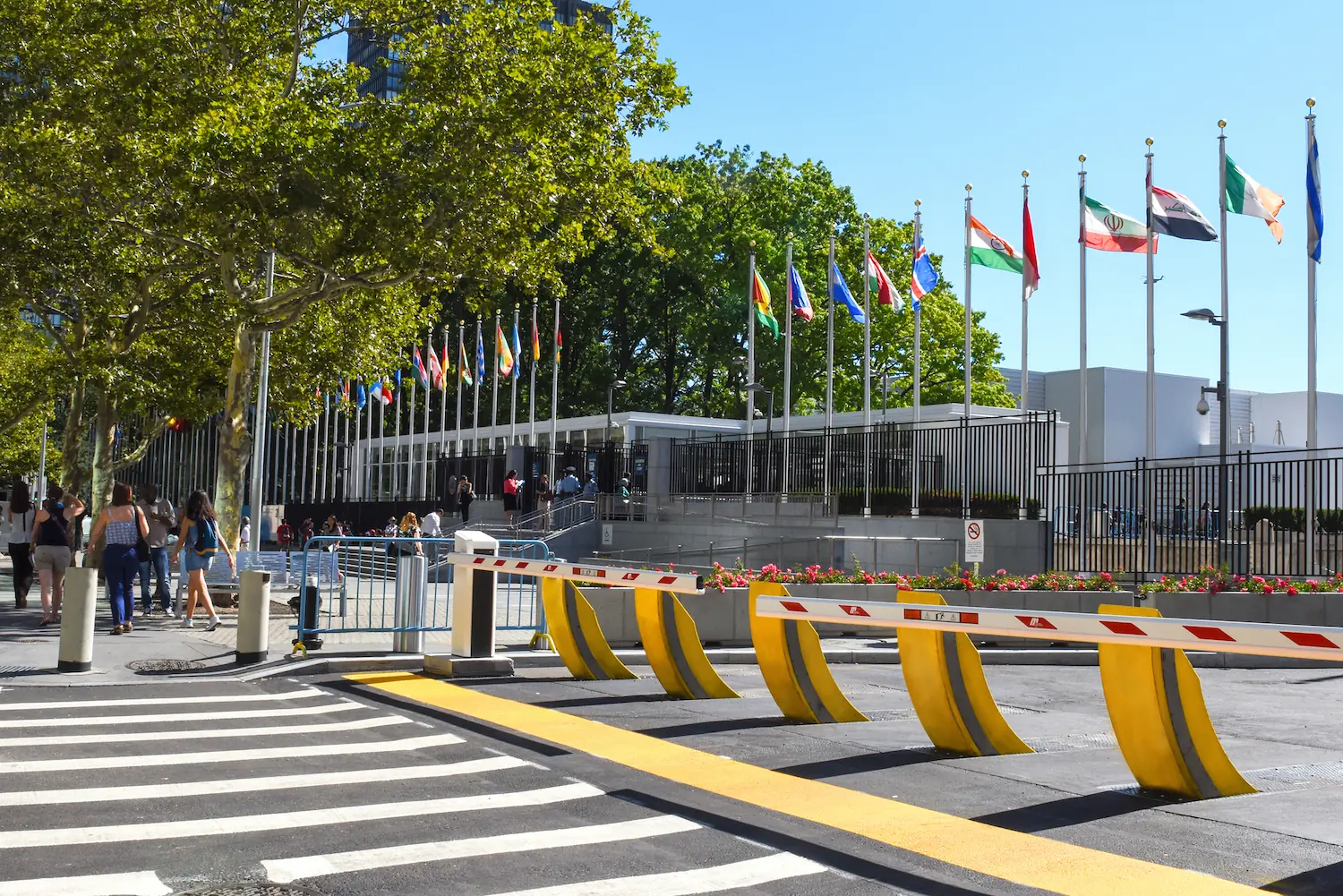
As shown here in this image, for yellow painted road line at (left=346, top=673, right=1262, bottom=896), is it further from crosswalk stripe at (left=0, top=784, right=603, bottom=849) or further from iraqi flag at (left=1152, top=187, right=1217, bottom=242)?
iraqi flag at (left=1152, top=187, right=1217, bottom=242)

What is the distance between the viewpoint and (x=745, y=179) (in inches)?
2343

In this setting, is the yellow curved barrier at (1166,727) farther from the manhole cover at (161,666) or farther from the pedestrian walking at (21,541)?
the pedestrian walking at (21,541)

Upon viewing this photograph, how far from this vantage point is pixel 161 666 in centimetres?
1354

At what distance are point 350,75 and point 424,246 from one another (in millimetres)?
3800

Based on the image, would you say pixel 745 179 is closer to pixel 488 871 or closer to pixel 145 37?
pixel 145 37

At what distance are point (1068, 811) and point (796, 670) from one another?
11.2 ft

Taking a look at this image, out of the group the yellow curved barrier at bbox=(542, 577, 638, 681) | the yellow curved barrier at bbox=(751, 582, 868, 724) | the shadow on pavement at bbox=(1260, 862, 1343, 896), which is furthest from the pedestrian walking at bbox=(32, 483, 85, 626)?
the shadow on pavement at bbox=(1260, 862, 1343, 896)

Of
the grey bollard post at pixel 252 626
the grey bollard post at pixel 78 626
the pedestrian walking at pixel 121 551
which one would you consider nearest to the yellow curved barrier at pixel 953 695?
the grey bollard post at pixel 252 626

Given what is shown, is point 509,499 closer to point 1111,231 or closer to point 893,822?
point 1111,231

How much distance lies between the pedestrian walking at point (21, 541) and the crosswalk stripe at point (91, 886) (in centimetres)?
1637

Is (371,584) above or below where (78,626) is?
above

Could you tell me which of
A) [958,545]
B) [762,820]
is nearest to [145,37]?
[958,545]

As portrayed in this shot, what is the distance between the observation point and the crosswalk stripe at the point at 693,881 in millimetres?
5547

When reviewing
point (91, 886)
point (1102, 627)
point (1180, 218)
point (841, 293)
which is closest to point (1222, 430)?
point (1180, 218)
